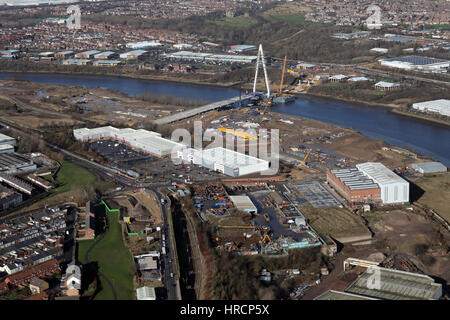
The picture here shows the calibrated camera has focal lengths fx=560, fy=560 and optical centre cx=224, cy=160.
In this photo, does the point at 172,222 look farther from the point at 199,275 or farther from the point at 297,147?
the point at 297,147

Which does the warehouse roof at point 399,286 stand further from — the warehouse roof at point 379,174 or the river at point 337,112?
the river at point 337,112

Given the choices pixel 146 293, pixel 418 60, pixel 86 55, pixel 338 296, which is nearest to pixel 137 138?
pixel 146 293

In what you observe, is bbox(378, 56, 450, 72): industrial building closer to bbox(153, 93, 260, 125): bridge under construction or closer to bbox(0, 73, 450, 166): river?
bbox(0, 73, 450, 166): river

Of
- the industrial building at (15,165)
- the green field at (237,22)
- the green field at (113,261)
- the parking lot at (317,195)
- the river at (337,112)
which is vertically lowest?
the river at (337,112)

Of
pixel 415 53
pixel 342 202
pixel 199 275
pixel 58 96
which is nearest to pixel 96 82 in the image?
pixel 58 96

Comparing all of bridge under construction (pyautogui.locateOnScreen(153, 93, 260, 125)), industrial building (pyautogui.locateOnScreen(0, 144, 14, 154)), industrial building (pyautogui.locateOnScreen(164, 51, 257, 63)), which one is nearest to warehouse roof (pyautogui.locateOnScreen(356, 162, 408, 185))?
bridge under construction (pyautogui.locateOnScreen(153, 93, 260, 125))

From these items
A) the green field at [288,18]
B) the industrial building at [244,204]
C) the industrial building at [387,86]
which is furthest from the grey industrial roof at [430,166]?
the green field at [288,18]
